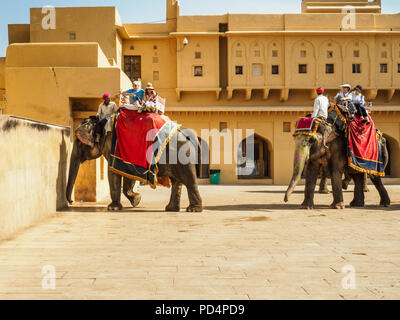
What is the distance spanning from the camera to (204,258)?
462cm

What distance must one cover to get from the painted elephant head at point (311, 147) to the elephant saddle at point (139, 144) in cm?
262

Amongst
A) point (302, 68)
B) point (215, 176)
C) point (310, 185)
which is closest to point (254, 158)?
point (215, 176)

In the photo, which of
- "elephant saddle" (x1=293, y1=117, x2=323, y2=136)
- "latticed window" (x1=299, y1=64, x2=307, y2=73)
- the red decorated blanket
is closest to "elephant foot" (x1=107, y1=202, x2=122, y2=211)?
"elephant saddle" (x1=293, y1=117, x2=323, y2=136)

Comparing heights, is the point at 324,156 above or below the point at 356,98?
below

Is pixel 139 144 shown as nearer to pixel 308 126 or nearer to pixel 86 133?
pixel 86 133

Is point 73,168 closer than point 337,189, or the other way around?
point 73,168

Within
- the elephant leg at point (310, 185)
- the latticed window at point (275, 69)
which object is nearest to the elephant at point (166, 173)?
the elephant leg at point (310, 185)

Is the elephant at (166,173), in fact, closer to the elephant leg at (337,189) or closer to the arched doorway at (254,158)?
the elephant leg at (337,189)

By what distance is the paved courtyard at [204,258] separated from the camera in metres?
3.50

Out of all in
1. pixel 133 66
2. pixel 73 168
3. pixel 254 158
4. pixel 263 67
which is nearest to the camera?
pixel 73 168

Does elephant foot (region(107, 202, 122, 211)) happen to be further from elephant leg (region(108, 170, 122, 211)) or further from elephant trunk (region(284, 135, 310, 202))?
Answer: elephant trunk (region(284, 135, 310, 202))

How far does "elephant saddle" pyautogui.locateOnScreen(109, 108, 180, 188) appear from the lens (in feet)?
28.1

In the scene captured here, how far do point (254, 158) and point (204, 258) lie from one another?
25423 millimetres

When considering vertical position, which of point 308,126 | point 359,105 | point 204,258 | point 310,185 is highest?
point 359,105
